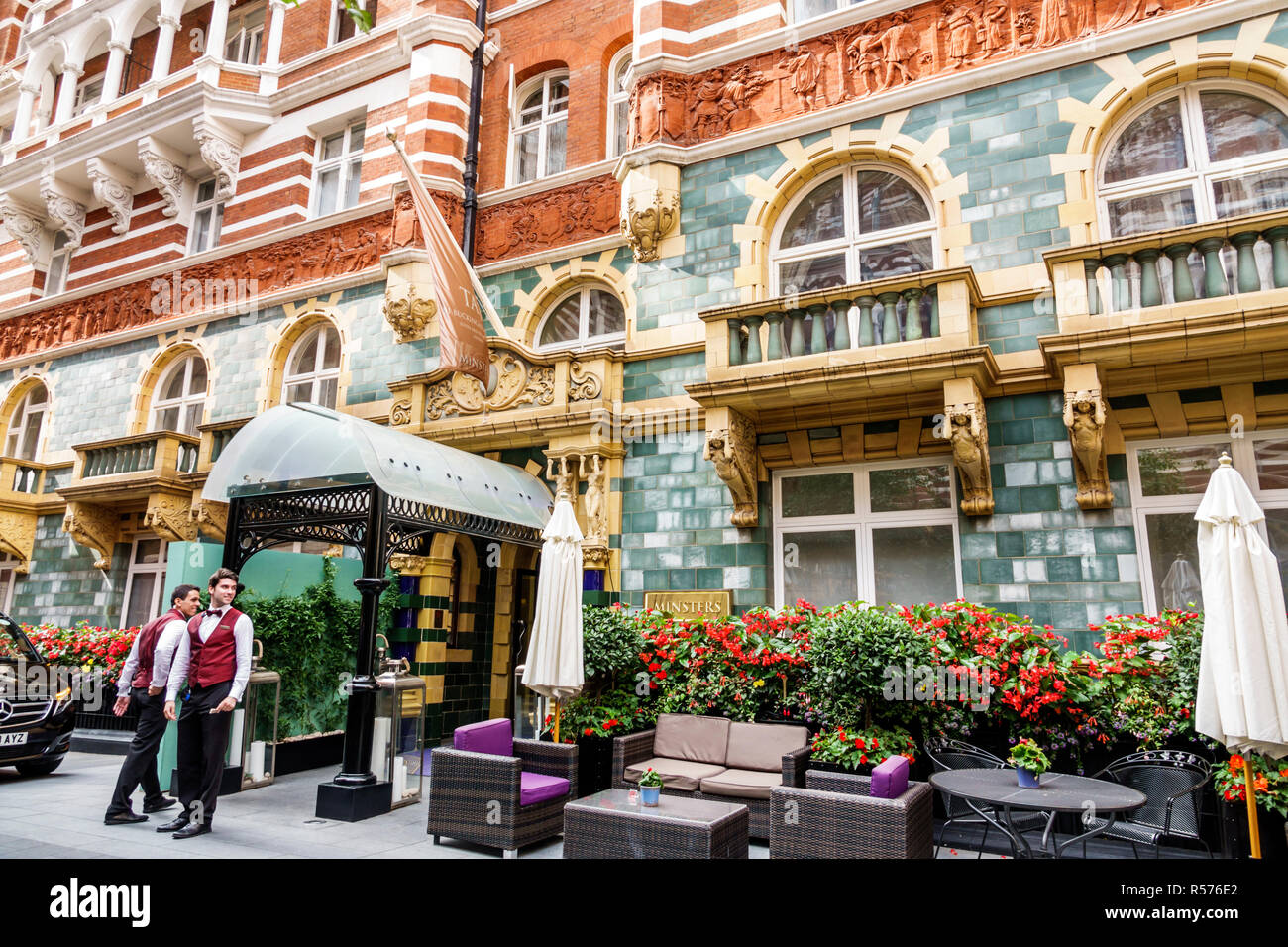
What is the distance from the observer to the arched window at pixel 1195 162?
9148mm

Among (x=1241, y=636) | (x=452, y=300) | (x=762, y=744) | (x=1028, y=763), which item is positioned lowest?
(x=762, y=744)

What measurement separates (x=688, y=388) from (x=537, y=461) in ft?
10.7

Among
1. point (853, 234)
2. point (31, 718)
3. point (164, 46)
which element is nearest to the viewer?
point (31, 718)

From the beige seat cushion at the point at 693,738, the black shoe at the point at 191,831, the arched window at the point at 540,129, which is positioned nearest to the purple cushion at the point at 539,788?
the beige seat cushion at the point at 693,738

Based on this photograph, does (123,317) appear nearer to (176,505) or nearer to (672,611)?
(176,505)

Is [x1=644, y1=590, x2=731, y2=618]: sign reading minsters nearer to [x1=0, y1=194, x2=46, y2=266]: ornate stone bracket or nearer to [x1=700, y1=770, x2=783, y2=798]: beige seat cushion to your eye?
[x1=700, y1=770, x2=783, y2=798]: beige seat cushion

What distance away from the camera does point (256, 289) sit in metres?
16.6

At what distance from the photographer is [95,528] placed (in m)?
17.1

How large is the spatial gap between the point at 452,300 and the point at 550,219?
2960 millimetres

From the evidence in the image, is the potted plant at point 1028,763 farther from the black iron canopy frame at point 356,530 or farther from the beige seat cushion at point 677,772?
the black iron canopy frame at point 356,530

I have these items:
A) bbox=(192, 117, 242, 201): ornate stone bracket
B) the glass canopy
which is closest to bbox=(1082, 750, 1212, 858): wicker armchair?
the glass canopy

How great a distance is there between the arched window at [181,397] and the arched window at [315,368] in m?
2.56

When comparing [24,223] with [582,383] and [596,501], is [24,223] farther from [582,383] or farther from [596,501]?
[596,501]

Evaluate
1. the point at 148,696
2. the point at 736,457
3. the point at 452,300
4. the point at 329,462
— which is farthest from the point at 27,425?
the point at 736,457
